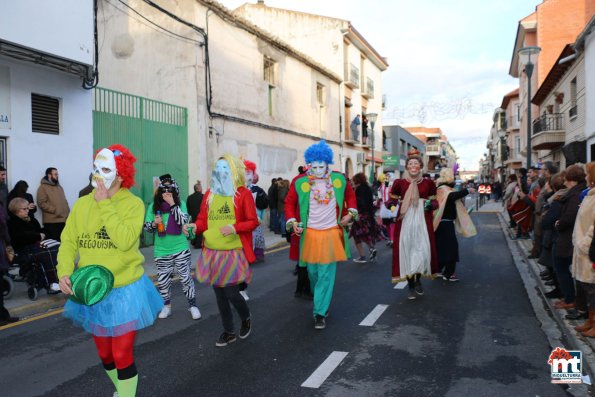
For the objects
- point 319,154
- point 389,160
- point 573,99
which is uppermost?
point 573,99

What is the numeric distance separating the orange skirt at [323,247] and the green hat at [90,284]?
285 cm

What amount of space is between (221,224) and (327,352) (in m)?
1.58

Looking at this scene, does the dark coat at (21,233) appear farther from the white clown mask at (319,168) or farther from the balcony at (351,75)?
the balcony at (351,75)

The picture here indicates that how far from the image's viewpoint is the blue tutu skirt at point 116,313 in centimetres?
327

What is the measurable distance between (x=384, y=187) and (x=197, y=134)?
5575 millimetres

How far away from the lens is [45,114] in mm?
10312

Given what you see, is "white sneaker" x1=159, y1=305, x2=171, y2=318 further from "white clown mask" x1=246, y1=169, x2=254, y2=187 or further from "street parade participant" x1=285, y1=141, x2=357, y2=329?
"white clown mask" x1=246, y1=169, x2=254, y2=187

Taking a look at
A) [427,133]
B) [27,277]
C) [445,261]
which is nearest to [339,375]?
[445,261]

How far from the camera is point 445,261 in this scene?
8.31 metres

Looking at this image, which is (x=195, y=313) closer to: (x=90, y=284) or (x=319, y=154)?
(x=319, y=154)

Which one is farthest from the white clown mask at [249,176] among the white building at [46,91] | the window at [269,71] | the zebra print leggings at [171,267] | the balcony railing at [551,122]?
the balcony railing at [551,122]

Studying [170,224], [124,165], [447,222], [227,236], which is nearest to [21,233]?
[170,224]

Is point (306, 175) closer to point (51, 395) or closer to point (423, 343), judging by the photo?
point (423, 343)

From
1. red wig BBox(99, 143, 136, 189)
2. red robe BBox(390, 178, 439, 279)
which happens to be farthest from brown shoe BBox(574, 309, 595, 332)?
red wig BBox(99, 143, 136, 189)
